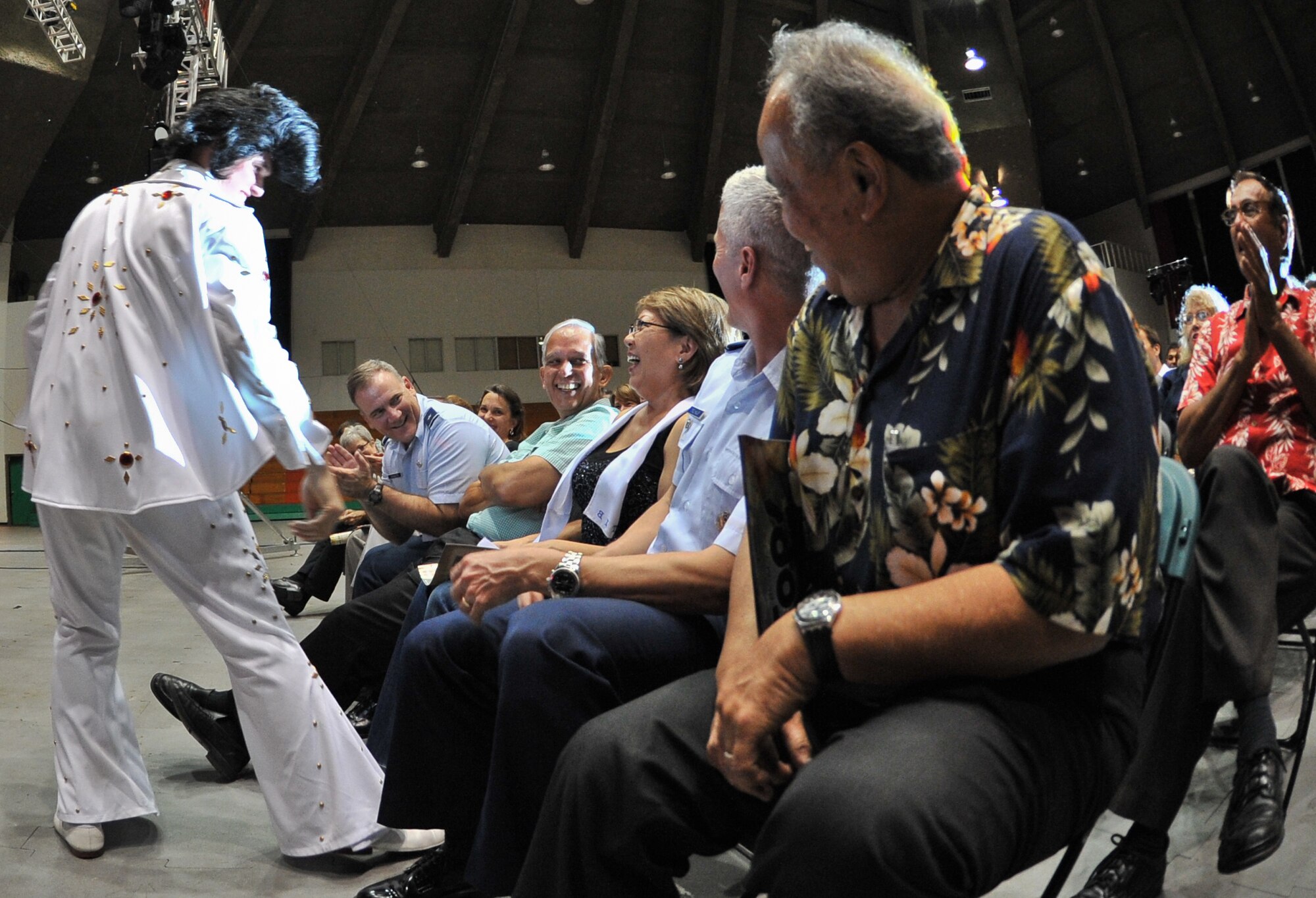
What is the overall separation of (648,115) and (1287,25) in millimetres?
8832

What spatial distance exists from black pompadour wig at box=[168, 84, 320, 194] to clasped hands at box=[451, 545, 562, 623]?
1.37 metres

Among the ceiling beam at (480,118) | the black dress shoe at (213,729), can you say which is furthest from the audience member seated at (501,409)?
the ceiling beam at (480,118)

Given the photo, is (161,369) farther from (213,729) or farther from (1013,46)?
(1013,46)

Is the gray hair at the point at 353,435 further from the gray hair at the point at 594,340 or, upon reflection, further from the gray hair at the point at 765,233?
the gray hair at the point at 765,233

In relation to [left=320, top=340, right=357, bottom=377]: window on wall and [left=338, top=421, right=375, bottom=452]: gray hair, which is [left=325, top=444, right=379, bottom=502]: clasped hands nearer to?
[left=338, top=421, right=375, bottom=452]: gray hair

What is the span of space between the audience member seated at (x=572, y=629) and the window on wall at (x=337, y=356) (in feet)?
56.1

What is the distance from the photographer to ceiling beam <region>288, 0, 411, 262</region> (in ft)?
46.1

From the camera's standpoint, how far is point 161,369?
2.24 metres

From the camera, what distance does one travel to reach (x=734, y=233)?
5.62ft

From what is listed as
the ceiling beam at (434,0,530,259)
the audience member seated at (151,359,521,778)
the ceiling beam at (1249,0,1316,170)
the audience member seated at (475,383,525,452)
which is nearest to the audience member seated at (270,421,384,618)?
the audience member seated at (475,383,525,452)

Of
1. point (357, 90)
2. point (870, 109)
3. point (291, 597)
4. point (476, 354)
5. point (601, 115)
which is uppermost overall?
point (357, 90)

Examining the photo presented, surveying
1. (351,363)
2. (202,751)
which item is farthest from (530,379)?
(202,751)

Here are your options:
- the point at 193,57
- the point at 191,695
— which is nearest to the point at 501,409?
the point at 191,695

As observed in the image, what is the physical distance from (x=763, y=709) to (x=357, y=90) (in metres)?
15.2
